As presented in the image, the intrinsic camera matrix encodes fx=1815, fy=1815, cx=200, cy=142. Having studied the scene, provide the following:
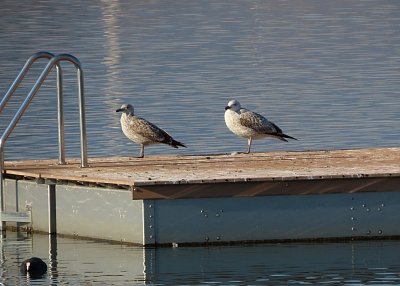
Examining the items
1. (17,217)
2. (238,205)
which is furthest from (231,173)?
(17,217)

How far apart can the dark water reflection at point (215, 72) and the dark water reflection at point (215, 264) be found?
1039cm

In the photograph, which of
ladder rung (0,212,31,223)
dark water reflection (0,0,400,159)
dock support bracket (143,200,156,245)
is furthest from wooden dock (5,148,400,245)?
dark water reflection (0,0,400,159)

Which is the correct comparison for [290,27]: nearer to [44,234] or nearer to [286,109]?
[286,109]

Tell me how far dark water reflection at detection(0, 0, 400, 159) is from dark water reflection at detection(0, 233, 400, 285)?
34.1ft

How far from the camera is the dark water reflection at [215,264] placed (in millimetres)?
17172

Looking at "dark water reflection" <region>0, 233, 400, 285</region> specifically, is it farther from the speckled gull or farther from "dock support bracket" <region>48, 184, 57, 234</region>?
the speckled gull

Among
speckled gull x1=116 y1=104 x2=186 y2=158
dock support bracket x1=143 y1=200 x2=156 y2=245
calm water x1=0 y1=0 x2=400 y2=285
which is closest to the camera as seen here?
calm water x1=0 y1=0 x2=400 y2=285

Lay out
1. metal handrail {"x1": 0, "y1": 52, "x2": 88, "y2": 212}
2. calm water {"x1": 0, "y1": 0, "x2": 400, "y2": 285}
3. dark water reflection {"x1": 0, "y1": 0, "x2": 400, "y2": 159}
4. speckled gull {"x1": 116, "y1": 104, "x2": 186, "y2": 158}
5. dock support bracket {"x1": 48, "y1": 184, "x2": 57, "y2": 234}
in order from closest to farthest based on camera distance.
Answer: calm water {"x1": 0, "y1": 0, "x2": 400, "y2": 285}
dock support bracket {"x1": 48, "y1": 184, "x2": 57, "y2": 234}
metal handrail {"x1": 0, "y1": 52, "x2": 88, "y2": 212}
speckled gull {"x1": 116, "y1": 104, "x2": 186, "y2": 158}
dark water reflection {"x1": 0, "y1": 0, "x2": 400, "y2": 159}

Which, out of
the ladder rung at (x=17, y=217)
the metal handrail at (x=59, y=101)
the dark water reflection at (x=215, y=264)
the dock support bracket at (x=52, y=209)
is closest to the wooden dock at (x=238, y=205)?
the dark water reflection at (x=215, y=264)

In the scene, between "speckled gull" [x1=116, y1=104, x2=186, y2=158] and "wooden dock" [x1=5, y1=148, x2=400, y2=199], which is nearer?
"wooden dock" [x1=5, y1=148, x2=400, y2=199]

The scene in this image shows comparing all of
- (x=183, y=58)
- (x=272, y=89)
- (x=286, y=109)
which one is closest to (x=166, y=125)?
(x=286, y=109)

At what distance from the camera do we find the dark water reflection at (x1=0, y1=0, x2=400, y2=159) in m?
32.5

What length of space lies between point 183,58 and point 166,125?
1978cm

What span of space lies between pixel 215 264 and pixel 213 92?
23.7 metres
